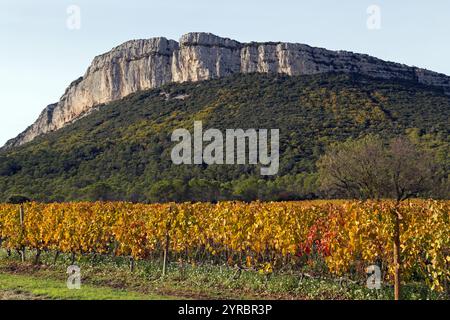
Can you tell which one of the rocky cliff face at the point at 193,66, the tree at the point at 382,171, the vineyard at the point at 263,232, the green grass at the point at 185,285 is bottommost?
the green grass at the point at 185,285

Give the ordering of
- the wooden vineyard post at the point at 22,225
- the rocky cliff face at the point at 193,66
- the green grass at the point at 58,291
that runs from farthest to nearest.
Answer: the rocky cliff face at the point at 193,66, the wooden vineyard post at the point at 22,225, the green grass at the point at 58,291

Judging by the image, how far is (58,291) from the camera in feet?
38.6

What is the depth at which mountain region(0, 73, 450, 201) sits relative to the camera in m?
48.1

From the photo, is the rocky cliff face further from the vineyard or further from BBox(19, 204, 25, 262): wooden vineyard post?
the vineyard

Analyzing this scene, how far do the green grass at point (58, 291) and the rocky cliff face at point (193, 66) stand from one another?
86.8m

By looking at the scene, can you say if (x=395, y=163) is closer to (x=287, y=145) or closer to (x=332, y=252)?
(x=287, y=145)

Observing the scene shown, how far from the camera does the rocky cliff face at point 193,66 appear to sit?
98.4 metres

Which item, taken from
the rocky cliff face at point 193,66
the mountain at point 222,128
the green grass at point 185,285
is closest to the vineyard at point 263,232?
the green grass at point 185,285

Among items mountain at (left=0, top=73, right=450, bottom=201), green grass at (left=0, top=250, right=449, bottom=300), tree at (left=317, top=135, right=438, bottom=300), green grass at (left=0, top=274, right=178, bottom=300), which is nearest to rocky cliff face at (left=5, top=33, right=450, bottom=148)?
mountain at (left=0, top=73, right=450, bottom=201)

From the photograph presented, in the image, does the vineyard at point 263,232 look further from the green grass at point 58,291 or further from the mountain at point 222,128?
the mountain at point 222,128

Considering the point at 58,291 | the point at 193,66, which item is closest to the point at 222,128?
the point at 193,66

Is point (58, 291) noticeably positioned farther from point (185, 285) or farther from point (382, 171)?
point (382, 171)

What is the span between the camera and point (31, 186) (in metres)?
54.7

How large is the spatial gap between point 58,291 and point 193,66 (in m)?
99.7
